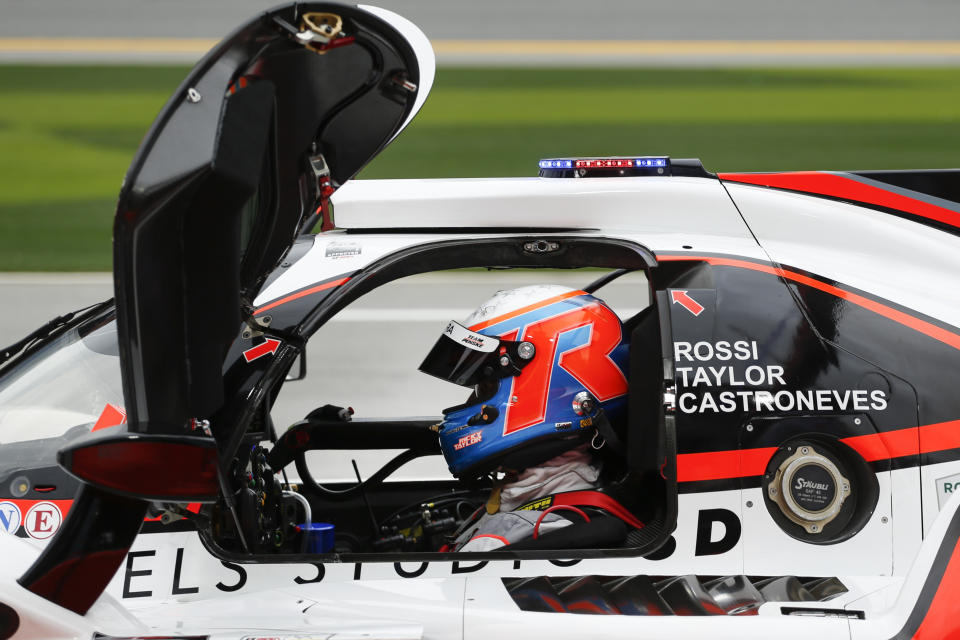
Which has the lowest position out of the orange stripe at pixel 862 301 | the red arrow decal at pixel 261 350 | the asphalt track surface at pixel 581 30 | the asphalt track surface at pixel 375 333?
the asphalt track surface at pixel 375 333

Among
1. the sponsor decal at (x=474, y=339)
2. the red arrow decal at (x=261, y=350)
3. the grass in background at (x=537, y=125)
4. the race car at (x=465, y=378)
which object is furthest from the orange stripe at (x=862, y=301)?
the grass in background at (x=537, y=125)

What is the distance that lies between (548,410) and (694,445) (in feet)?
1.29

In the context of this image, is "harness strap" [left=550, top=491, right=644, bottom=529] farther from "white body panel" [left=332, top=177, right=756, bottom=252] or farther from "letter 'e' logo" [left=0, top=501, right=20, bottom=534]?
"letter 'e' logo" [left=0, top=501, right=20, bottom=534]

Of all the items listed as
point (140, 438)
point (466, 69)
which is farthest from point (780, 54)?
point (140, 438)

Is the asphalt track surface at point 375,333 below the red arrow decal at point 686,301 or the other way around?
below

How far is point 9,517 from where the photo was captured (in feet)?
7.27

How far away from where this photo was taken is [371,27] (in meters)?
2.01

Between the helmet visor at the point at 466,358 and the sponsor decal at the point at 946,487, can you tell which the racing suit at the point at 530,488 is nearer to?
the helmet visor at the point at 466,358

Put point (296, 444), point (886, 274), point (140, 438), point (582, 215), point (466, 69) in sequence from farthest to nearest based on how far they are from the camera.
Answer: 1. point (466, 69)
2. point (296, 444)
3. point (582, 215)
4. point (886, 274)
5. point (140, 438)

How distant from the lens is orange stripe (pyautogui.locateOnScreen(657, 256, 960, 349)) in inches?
88.4

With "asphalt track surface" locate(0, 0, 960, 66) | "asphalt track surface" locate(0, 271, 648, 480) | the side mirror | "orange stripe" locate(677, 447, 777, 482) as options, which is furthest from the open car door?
"asphalt track surface" locate(0, 0, 960, 66)

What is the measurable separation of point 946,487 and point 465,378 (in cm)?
108

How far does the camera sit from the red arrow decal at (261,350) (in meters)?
2.33

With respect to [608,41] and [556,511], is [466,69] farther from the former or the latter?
[556,511]
